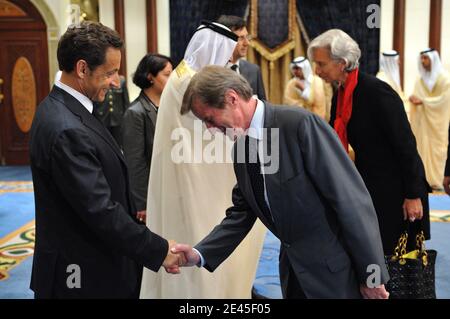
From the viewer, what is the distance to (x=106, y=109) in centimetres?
641

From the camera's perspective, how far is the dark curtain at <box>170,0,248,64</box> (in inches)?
351

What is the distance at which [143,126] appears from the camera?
131 inches

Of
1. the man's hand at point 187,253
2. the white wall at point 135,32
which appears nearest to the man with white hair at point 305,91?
the white wall at point 135,32

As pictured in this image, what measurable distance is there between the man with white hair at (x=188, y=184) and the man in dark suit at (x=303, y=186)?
40.3 inches

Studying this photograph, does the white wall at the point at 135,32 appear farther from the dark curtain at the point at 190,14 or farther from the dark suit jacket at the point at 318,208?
the dark suit jacket at the point at 318,208

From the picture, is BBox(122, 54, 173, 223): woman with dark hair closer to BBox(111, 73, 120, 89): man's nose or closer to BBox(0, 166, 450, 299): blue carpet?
BBox(0, 166, 450, 299): blue carpet

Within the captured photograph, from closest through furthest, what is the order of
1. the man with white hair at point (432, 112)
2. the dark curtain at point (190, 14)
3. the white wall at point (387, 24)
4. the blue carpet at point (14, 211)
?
the blue carpet at point (14, 211)
the man with white hair at point (432, 112)
the white wall at point (387, 24)
the dark curtain at point (190, 14)

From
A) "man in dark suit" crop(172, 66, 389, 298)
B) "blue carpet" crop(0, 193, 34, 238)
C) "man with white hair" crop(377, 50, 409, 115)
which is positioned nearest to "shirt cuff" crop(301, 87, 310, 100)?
"man with white hair" crop(377, 50, 409, 115)

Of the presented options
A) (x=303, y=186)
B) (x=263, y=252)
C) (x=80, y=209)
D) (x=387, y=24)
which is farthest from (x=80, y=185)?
(x=387, y=24)

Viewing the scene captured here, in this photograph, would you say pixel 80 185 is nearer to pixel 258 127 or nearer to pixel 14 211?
pixel 258 127

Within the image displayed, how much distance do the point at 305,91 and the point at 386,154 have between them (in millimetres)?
4974

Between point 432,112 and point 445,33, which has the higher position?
point 445,33

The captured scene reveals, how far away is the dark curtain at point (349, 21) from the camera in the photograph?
8602 mm

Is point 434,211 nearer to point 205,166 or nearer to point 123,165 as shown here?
point 205,166
